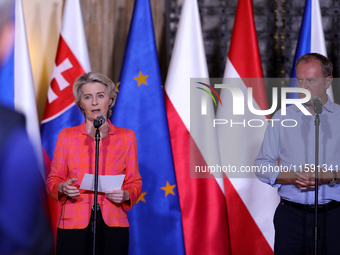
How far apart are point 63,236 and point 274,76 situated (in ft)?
8.68

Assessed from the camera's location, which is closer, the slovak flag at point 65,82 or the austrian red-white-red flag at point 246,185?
the austrian red-white-red flag at point 246,185

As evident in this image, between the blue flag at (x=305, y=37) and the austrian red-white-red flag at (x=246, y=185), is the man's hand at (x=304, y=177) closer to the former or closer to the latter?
the austrian red-white-red flag at (x=246, y=185)

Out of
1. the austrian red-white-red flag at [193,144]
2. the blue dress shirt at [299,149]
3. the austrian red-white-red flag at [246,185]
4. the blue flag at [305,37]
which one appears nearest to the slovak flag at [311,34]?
the blue flag at [305,37]

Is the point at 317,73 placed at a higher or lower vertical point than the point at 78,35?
lower

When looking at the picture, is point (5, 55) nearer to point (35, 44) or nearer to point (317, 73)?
point (35, 44)

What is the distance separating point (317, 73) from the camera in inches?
92.8

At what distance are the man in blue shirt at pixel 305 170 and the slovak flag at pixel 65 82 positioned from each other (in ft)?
5.63

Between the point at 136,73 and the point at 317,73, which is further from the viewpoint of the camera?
the point at 136,73

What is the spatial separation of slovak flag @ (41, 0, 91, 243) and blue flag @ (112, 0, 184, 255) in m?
0.39

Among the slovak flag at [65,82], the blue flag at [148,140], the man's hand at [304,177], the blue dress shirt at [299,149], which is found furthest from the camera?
the slovak flag at [65,82]

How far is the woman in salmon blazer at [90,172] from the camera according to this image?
2.09 m

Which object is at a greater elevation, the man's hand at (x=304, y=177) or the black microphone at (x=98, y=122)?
the black microphone at (x=98, y=122)

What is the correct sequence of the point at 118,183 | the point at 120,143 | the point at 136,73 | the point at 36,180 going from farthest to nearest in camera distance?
the point at 136,73
the point at 36,180
the point at 120,143
the point at 118,183

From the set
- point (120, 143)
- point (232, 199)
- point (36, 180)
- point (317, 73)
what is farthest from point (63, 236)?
point (317, 73)
